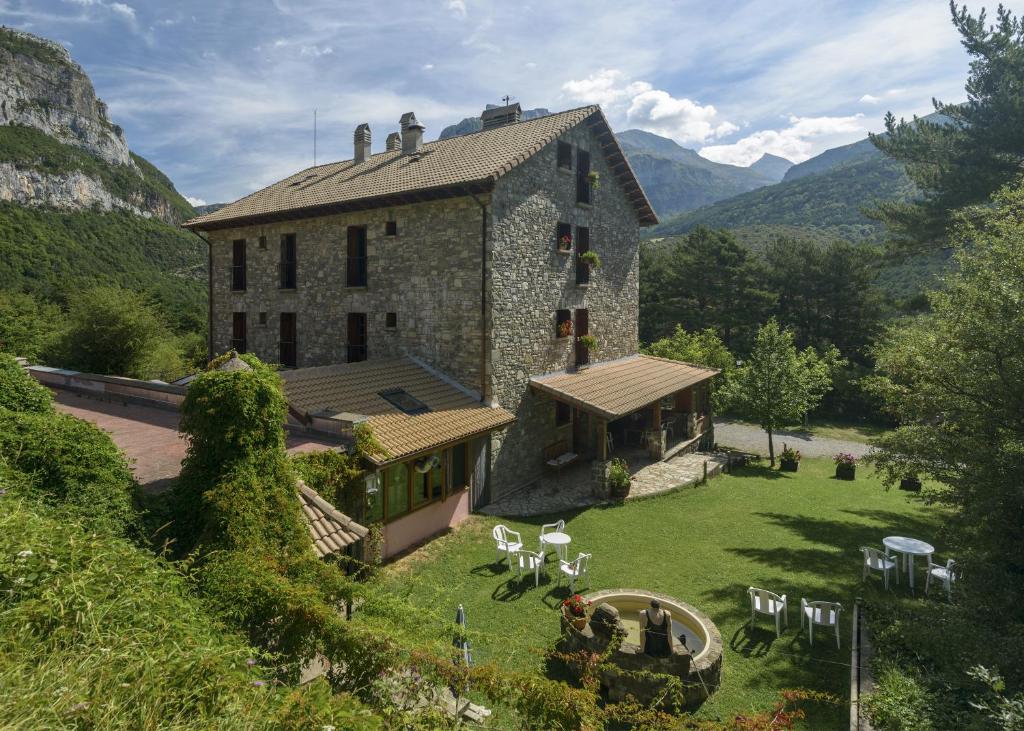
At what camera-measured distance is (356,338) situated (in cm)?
1697

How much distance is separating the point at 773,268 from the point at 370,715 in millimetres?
46802

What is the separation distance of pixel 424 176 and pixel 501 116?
→ 6.83 metres

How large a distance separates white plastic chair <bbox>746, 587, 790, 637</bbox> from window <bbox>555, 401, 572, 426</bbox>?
9577 millimetres

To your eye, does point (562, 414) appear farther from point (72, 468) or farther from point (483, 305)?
point (72, 468)

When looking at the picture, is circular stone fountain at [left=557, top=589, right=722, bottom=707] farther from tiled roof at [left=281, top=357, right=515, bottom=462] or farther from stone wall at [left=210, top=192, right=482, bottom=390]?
stone wall at [left=210, top=192, right=482, bottom=390]

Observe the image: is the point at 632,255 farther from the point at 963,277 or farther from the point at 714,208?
the point at 714,208

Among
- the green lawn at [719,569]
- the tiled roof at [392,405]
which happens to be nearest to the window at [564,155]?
the tiled roof at [392,405]

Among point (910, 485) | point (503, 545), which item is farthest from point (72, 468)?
point (910, 485)

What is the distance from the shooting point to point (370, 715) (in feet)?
13.0

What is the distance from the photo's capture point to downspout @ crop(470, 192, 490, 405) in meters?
14.4

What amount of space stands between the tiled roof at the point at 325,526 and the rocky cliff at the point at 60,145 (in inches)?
2473

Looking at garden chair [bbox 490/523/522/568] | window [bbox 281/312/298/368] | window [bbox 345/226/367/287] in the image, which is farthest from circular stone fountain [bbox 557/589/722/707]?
window [bbox 281/312/298/368]

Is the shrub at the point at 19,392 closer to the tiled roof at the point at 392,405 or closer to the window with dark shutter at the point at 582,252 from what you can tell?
the tiled roof at the point at 392,405

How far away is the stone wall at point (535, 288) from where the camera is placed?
591 inches
